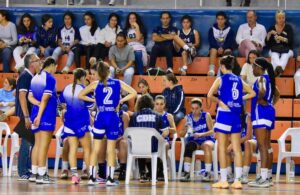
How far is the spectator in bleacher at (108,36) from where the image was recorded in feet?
63.6

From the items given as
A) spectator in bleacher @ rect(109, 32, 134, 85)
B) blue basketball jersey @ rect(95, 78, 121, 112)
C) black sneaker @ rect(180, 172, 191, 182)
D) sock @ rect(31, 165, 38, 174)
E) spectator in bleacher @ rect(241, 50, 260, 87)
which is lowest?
black sneaker @ rect(180, 172, 191, 182)

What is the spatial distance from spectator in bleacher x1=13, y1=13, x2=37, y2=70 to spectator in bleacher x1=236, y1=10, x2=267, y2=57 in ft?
15.2

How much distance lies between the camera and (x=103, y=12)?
67.9ft

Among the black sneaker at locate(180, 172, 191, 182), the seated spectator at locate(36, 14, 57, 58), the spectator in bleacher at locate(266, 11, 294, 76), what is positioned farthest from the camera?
the seated spectator at locate(36, 14, 57, 58)

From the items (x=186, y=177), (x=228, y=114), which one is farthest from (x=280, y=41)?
(x=228, y=114)

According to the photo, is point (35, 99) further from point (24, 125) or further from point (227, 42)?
point (227, 42)

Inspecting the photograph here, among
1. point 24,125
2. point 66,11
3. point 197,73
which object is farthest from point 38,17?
point 24,125

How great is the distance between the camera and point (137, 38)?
1945 cm

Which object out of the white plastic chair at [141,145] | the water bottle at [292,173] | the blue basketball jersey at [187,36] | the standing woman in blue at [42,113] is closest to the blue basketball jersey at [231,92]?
the white plastic chair at [141,145]

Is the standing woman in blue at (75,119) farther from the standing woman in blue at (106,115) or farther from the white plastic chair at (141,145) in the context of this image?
the white plastic chair at (141,145)

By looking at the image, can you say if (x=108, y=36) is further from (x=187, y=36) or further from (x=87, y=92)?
(x=87, y=92)

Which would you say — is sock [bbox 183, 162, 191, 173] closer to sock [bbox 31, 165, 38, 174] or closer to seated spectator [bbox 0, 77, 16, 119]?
sock [bbox 31, 165, 38, 174]

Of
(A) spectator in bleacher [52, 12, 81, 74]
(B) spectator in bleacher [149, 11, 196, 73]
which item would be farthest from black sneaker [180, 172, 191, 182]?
(A) spectator in bleacher [52, 12, 81, 74]

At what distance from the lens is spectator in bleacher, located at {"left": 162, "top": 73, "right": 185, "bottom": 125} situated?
55.1 feet
